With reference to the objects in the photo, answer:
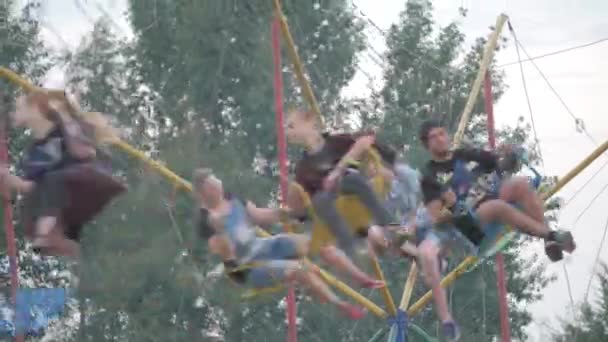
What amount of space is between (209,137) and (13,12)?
504 centimetres

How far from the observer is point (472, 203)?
971cm

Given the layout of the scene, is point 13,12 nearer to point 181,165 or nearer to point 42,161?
point 181,165

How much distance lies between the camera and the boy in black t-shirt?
938 centimetres

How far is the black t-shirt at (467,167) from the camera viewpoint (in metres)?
9.63

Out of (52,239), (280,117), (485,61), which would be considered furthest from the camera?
(280,117)

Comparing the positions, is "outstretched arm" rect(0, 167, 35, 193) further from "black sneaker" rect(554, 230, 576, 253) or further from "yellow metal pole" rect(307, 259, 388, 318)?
"black sneaker" rect(554, 230, 576, 253)

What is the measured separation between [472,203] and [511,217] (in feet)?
1.32

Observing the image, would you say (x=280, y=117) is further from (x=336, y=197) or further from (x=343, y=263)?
(x=336, y=197)

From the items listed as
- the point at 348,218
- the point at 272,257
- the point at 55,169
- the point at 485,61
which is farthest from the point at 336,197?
the point at 485,61

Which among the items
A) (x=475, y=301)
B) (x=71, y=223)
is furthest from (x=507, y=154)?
(x=475, y=301)

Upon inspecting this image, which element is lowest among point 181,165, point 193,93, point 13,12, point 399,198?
point 399,198

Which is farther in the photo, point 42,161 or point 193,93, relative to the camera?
point 193,93

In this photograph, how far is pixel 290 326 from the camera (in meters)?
13.1

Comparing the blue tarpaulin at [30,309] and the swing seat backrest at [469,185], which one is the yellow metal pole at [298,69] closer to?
the swing seat backrest at [469,185]
